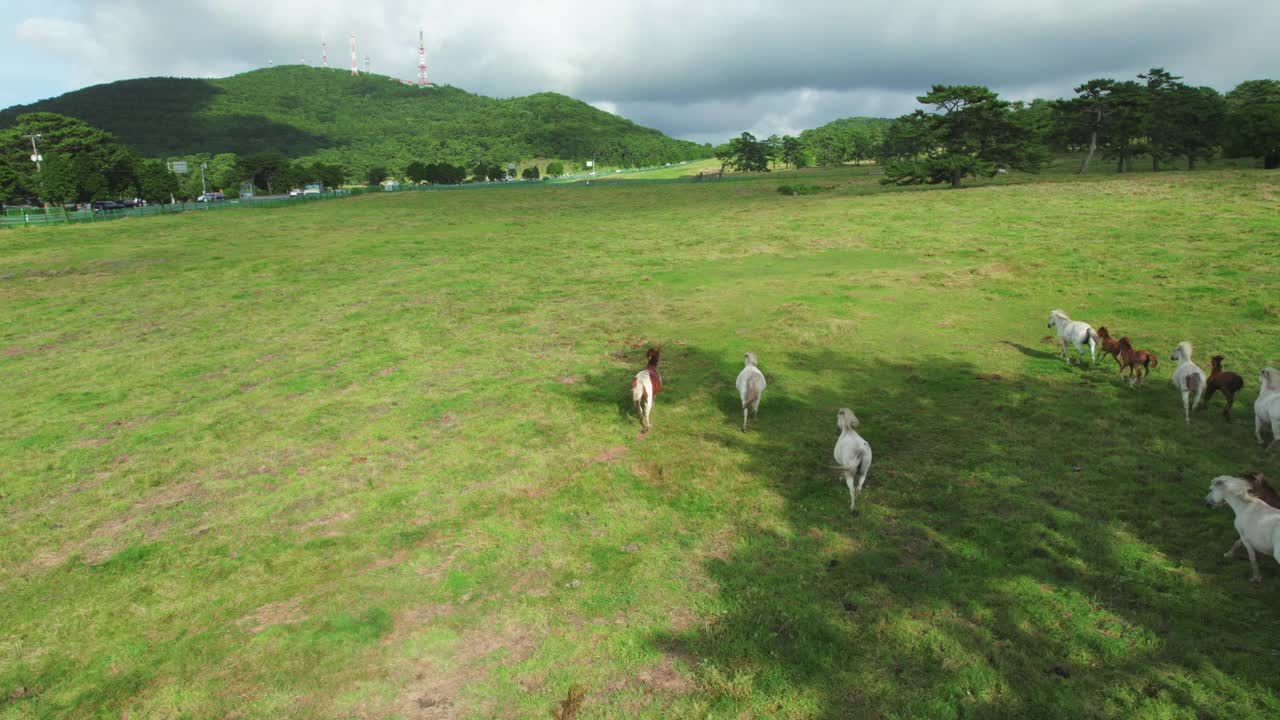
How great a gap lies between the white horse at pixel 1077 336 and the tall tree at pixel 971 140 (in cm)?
5626

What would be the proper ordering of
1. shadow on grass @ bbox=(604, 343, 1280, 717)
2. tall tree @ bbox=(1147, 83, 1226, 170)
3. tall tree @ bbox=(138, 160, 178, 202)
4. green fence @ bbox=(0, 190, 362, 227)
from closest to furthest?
shadow on grass @ bbox=(604, 343, 1280, 717) < green fence @ bbox=(0, 190, 362, 227) < tall tree @ bbox=(1147, 83, 1226, 170) < tall tree @ bbox=(138, 160, 178, 202)

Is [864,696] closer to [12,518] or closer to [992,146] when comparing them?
[12,518]

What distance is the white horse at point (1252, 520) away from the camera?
6.80m

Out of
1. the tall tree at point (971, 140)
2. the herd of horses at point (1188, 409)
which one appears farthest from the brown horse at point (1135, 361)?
the tall tree at point (971, 140)

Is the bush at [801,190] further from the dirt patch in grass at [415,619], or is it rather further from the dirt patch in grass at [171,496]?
the dirt patch in grass at [415,619]

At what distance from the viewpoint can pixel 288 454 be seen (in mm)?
11828

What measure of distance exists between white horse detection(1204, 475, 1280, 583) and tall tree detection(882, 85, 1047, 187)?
65494 millimetres

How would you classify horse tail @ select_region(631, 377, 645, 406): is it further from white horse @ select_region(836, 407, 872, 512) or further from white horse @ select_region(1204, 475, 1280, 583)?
white horse @ select_region(1204, 475, 1280, 583)

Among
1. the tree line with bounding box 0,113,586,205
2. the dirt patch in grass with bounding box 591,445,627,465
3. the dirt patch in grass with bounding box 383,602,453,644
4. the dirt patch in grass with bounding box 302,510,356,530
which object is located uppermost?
the tree line with bounding box 0,113,586,205

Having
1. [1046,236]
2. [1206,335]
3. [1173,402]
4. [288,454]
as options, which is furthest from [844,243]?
[288,454]

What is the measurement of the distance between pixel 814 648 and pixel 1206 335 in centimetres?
1721

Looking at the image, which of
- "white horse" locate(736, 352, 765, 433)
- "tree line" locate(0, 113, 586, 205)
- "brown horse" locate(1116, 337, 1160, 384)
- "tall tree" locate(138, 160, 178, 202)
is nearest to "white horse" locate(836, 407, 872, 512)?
"white horse" locate(736, 352, 765, 433)

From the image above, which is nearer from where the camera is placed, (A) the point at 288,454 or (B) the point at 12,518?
(B) the point at 12,518

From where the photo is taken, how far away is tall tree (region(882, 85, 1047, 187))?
64.9m
